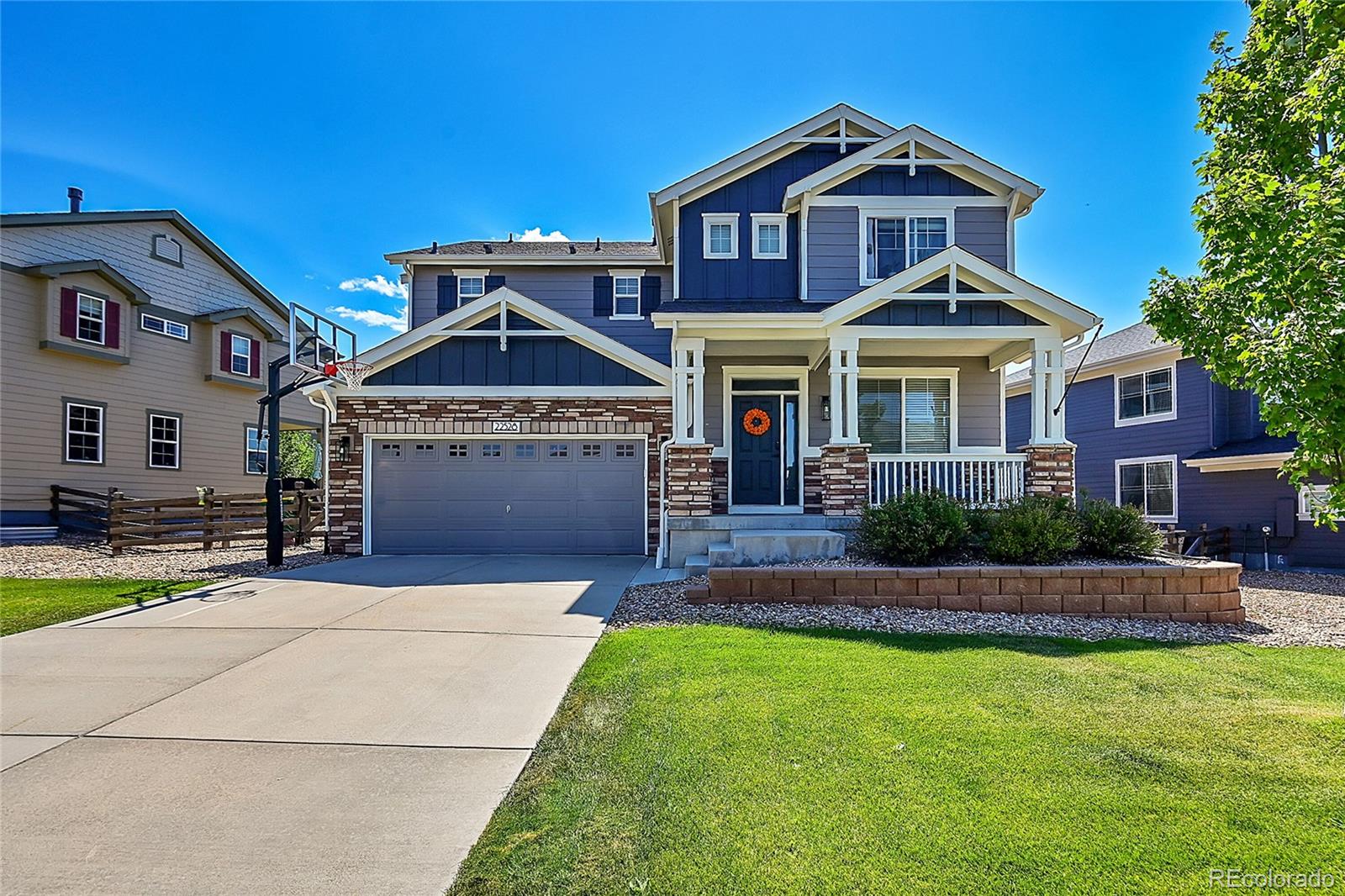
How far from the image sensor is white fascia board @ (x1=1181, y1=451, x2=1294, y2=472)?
13680 mm

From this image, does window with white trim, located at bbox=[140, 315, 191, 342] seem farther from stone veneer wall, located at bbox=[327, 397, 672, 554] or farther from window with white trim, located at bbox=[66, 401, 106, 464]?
stone veneer wall, located at bbox=[327, 397, 672, 554]

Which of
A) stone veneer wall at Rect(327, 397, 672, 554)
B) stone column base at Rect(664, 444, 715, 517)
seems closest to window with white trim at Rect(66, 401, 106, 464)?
stone veneer wall at Rect(327, 397, 672, 554)

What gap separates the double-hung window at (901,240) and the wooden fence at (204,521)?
39.0ft

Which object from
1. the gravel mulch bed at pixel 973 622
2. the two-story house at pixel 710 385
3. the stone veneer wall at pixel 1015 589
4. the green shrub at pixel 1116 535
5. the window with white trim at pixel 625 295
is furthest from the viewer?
the window with white trim at pixel 625 295

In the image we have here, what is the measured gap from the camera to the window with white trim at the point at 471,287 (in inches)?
637

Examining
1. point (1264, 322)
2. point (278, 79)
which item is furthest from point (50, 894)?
point (278, 79)

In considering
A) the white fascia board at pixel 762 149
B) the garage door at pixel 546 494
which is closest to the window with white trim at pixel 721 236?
the white fascia board at pixel 762 149

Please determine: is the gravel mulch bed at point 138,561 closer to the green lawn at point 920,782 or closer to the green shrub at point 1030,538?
the green lawn at point 920,782

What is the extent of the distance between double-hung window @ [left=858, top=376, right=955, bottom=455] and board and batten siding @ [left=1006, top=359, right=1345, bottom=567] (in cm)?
464

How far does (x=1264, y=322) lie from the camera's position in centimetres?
443

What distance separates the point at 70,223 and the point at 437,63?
11730 mm

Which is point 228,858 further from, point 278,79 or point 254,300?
point 254,300

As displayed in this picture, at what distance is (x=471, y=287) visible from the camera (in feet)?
53.3

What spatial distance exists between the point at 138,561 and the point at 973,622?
1317 centimetres
